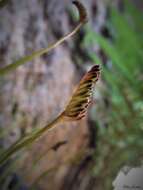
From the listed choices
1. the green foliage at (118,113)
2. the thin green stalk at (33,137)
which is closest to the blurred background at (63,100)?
the green foliage at (118,113)

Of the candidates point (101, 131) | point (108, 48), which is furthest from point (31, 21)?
point (101, 131)

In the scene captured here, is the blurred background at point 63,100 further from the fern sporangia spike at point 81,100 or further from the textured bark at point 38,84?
the fern sporangia spike at point 81,100

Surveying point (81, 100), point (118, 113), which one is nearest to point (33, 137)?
point (81, 100)

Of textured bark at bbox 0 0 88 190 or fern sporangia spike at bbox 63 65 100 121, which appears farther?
textured bark at bbox 0 0 88 190

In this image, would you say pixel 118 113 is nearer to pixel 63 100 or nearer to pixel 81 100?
pixel 63 100

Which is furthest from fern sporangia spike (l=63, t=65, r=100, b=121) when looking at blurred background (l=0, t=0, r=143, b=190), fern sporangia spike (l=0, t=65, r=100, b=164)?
blurred background (l=0, t=0, r=143, b=190)

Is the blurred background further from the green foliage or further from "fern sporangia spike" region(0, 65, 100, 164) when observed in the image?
"fern sporangia spike" region(0, 65, 100, 164)
